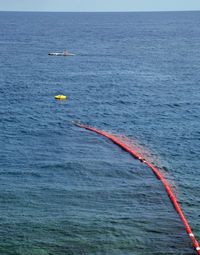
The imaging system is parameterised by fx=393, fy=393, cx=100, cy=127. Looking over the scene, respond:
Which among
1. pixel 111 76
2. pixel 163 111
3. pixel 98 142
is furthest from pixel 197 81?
pixel 98 142

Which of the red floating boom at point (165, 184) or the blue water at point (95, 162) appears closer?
the red floating boom at point (165, 184)

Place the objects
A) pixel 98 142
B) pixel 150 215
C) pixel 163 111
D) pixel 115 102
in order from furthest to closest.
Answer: pixel 115 102 < pixel 163 111 < pixel 98 142 < pixel 150 215

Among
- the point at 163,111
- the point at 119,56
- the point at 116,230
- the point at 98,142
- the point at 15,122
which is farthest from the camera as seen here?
the point at 119,56

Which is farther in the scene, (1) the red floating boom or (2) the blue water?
(2) the blue water

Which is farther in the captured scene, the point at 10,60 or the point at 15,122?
the point at 10,60

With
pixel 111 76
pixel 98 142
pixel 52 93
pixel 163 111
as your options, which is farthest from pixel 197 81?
pixel 98 142

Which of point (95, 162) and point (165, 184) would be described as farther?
point (95, 162)

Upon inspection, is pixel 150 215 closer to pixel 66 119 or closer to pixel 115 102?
pixel 66 119
